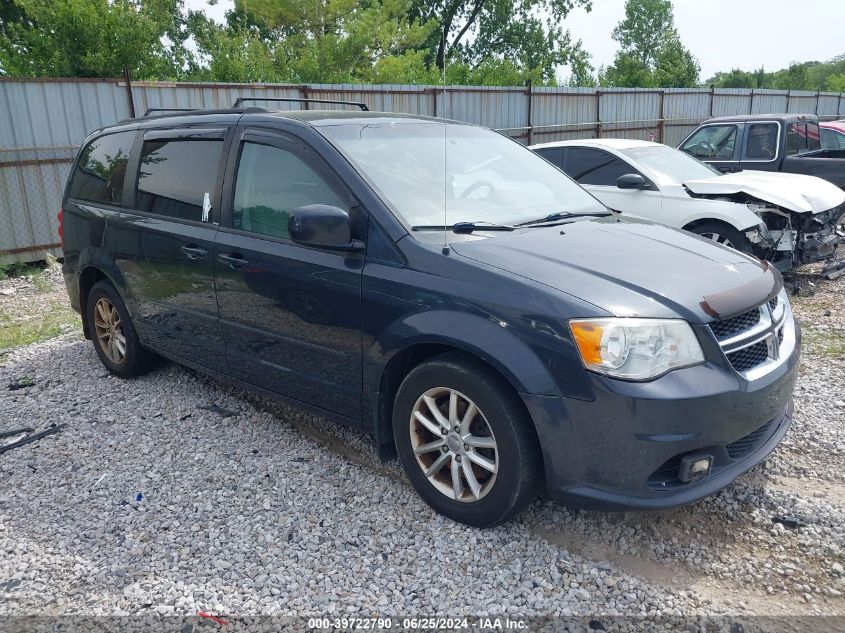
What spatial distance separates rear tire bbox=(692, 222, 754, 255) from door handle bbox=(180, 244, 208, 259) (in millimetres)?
5273

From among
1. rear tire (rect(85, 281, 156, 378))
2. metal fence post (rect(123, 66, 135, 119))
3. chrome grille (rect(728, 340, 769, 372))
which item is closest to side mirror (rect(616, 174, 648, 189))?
chrome grille (rect(728, 340, 769, 372))

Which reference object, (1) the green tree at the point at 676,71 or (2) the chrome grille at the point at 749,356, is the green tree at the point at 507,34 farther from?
(2) the chrome grille at the point at 749,356

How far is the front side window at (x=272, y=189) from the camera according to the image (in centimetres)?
360

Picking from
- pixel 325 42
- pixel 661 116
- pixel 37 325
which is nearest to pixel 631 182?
pixel 37 325

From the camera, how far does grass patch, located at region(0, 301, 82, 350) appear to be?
6.45 m

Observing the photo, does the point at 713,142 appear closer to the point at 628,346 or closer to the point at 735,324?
the point at 735,324

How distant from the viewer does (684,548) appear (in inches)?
121

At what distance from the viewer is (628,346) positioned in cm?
271

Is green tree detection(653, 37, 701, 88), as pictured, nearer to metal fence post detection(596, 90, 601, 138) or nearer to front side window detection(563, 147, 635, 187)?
metal fence post detection(596, 90, 601, 138)

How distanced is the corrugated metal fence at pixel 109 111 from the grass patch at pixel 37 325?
2.26 metres

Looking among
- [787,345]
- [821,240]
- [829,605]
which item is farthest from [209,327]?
[821,240]

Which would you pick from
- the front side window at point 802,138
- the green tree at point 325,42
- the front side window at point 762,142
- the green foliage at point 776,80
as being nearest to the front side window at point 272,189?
the front side window at point 762,142

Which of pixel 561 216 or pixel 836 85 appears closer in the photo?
pixel 561 216

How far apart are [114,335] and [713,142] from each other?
9.13m
